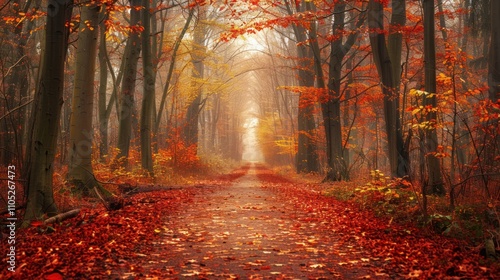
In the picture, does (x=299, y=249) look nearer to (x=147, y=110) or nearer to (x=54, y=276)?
(x=54, y=276)

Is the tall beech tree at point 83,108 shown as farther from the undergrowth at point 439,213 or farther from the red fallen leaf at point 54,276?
the undergrowth at point 439,213

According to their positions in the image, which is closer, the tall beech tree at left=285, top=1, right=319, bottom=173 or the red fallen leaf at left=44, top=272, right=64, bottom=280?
the red fallen leaf at left=44, top=272, right=64, bottom=280

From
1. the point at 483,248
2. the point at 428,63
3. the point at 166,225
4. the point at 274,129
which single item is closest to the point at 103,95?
the point at 166,225

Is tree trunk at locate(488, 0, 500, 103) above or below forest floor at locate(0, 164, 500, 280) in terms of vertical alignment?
above

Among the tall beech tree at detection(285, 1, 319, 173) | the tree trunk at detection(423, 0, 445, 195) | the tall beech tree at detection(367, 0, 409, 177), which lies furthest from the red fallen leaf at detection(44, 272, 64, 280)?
the tall beech tree at detection(285, 1, 319, 173)

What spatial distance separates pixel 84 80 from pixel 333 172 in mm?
10653

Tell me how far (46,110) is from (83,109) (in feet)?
12.2

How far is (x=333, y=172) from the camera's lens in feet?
54.2

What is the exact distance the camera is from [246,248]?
5836mm

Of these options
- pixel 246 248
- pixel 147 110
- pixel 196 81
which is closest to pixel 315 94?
pixel 147 110

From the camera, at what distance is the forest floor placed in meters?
4.55

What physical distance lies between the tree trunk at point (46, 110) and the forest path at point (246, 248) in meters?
2.17

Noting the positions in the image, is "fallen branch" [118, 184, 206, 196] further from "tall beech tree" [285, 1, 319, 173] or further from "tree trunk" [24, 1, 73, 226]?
"tall beech tree" [285, 1, 319, 173]

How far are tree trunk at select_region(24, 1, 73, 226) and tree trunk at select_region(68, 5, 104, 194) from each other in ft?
10.8
